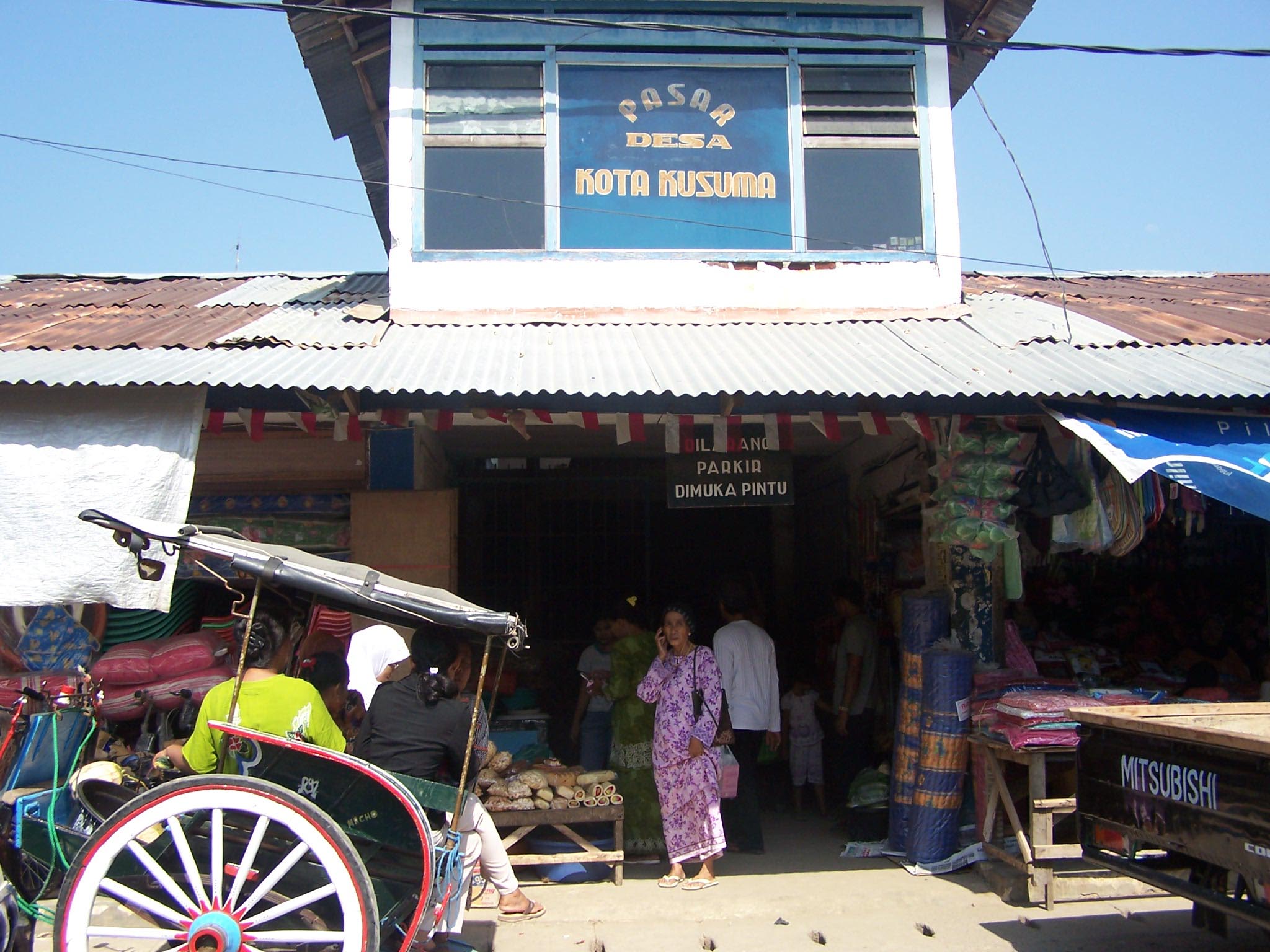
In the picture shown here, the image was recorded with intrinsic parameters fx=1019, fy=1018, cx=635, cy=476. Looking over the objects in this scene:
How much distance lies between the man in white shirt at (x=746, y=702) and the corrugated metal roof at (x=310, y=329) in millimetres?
2837

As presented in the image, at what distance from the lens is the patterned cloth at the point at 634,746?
A: 6469mm

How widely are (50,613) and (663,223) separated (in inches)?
190

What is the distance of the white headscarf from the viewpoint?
5.93 m

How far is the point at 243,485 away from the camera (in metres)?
6.82

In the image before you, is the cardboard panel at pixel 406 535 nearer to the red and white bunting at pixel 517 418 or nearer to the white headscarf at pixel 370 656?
the white headscarf at pixel 370 656

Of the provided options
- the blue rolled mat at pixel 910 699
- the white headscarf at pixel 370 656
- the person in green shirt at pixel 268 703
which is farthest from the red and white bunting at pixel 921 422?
Result: the person in green shirt at pixel 268 703

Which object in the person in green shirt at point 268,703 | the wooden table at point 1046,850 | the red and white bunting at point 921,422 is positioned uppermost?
the red and white bunting at point 921,422

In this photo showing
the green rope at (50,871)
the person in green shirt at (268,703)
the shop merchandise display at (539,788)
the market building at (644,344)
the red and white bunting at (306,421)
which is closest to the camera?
the green rope at (50,871)

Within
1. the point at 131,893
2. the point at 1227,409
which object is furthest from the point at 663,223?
the point at 131,893

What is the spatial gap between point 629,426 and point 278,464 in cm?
249

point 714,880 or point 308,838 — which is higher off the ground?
point 308,838

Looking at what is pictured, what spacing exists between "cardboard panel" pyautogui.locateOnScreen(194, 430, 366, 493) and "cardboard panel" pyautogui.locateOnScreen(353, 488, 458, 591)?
0.88 ft

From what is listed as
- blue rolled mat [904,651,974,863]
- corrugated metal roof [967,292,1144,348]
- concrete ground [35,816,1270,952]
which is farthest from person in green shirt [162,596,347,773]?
corrugated metal roof [967,292,1144,348]

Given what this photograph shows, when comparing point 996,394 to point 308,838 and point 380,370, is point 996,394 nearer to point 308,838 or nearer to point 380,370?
point 380,370
